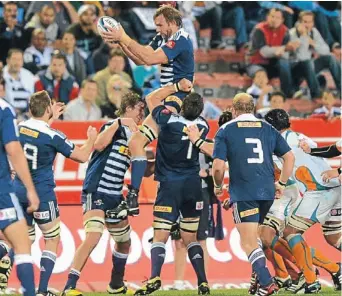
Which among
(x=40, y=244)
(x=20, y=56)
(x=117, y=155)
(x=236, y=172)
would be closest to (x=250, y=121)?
(x=236, y=172)

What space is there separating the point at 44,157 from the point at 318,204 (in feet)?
12.5

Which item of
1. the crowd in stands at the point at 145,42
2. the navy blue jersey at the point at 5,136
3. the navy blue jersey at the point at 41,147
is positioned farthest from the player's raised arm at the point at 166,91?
the crowd in stands at the point at 145,42

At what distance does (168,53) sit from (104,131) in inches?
47.3

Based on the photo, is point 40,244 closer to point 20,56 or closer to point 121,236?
point 121,236

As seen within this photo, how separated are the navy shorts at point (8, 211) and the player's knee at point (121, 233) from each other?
3290 mm

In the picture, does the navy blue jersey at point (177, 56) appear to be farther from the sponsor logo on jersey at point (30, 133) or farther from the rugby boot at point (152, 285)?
the rugby boot at point (152, 285)

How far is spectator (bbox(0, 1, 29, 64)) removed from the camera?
2005cm

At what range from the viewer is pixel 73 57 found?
2039 centimetres

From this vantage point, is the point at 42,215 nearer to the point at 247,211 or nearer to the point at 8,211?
the point at 8,211

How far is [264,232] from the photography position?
47.6 ft

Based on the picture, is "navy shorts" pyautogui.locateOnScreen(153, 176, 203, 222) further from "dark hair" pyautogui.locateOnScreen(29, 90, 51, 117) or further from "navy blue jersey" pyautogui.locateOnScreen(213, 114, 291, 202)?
"dark hair" pyautogui.locateOnScreen(29, 90, 51, 117)

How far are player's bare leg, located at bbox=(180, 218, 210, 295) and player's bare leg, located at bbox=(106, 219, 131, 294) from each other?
715 mm

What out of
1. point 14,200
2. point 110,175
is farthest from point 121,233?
point 14,200

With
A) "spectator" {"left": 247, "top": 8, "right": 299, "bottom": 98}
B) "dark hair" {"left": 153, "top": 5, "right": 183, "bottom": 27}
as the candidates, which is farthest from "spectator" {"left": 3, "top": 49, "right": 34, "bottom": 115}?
"dark hair" {"left": 153, "top": 5, "right": 183, "bottom": 27}
